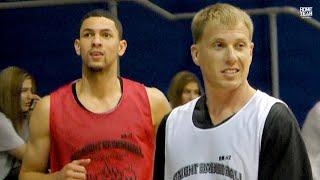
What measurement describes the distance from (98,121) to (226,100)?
3.26ft

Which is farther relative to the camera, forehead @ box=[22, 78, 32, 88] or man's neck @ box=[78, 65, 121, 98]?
forehead @ box=[22, 78, 32, 88]

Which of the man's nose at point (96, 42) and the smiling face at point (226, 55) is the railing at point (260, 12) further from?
the smiling face at point (226, 55)

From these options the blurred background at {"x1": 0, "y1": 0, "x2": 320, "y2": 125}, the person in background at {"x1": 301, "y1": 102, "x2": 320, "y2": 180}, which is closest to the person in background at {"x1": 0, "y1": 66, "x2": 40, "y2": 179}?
the blurred background at {"x1": 0, "y1": 0, "x2": 320, "y2": 125}

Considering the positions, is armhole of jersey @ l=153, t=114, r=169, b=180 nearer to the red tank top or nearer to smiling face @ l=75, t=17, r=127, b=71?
the red tank top

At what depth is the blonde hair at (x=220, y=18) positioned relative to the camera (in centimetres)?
216

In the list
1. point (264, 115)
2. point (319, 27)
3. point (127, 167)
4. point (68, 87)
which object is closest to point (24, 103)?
point (68, 87)

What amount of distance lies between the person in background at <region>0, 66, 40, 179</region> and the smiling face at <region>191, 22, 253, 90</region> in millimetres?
1932

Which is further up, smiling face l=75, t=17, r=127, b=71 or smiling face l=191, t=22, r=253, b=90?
smiling face l=75, t=17, r=127, b=71

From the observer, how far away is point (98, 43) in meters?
3.08

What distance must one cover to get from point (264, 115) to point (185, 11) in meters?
3.43

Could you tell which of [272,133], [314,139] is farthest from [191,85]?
[272,133]

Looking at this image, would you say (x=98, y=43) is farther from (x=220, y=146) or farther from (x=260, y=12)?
(x=260, y=12)

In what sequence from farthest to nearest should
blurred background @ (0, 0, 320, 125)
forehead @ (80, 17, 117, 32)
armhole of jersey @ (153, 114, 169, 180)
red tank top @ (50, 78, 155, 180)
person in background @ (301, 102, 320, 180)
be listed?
1. blurred background @ (0, 0, 320, 125)
2. person in background @ (301, 102, 320, 180)
3. forehead @ (80, 17, 117, 32)
4. red tank top @ (50, 78, 155, 180)
5. armhole of jersey @ (153, 114, 169, 180)

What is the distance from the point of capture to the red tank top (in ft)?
9.96
